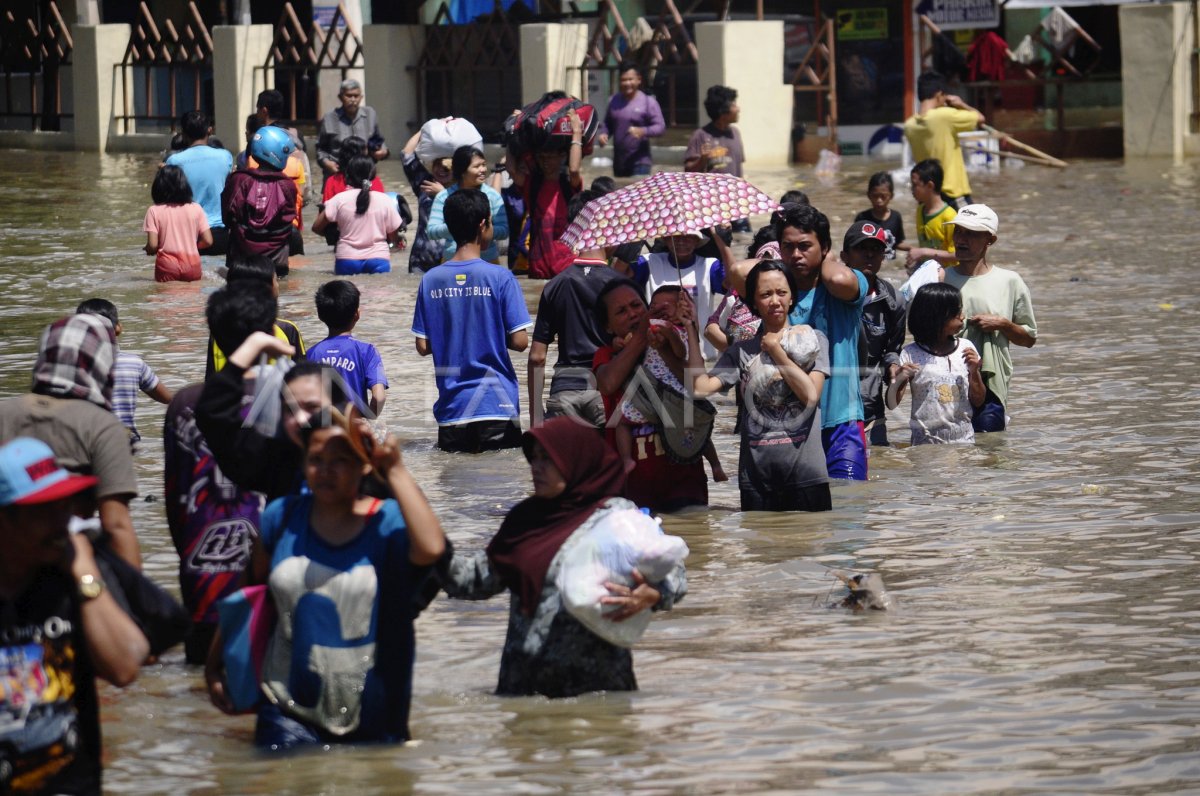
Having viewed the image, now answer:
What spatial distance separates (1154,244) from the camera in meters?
18.5

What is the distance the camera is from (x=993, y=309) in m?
10.2

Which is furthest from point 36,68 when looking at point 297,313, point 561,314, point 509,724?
point 509,724

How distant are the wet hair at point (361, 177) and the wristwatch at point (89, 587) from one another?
40.1ft

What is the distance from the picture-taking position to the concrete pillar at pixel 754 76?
92.1 ft

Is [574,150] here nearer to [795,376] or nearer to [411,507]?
[795,376]

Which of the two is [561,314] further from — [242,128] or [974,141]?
[242,128]

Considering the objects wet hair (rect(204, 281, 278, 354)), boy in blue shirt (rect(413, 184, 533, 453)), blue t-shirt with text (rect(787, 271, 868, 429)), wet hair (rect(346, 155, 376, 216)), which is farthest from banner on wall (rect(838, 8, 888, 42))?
wet hair (rect(204, 281, 278, 354))

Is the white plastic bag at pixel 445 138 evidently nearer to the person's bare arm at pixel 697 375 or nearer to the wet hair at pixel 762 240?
the wet hair at pixel 762 240

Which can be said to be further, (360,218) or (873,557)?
(360,218)

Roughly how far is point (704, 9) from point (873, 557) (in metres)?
25.8

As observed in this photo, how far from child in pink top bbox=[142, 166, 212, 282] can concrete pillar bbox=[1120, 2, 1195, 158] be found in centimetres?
1566

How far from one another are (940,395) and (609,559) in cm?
475

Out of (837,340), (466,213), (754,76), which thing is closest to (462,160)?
(466,213)

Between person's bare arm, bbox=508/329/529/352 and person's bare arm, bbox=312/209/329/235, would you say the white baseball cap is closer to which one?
person's bare arm, bbox=508/329/529/352
